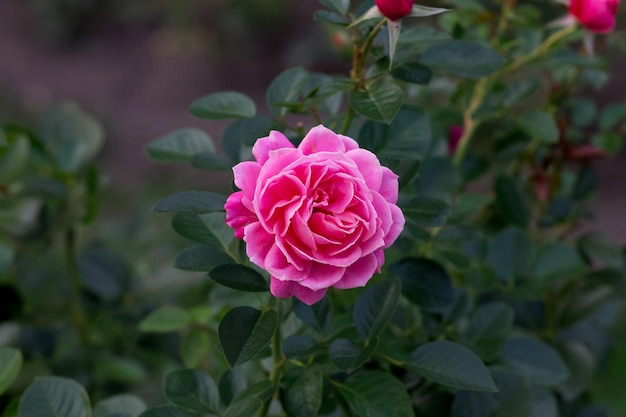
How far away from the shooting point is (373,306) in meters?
0.58

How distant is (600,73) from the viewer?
3.45 feet

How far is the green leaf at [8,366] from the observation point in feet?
2.12

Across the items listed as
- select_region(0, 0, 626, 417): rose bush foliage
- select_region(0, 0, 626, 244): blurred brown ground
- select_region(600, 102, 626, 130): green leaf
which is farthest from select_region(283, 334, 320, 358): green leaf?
select_region(0, 0, 626, 244): blurred brown ground

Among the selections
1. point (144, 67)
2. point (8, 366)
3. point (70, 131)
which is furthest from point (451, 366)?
point (144, 67)

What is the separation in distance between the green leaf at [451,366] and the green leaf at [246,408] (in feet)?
0.41

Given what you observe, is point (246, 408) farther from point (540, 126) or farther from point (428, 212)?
point (540, 126)

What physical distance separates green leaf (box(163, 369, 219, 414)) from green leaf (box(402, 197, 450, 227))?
219 millimetres

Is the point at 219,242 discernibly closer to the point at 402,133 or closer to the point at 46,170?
the point at 402,133

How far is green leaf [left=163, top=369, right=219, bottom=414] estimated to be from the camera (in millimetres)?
612

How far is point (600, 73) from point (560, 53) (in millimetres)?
154

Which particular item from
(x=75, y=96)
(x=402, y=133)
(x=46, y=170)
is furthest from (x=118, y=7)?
(x=402, y=133)

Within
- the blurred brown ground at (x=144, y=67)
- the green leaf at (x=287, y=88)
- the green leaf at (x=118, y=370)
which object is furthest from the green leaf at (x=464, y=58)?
the blurred brown ground at (x=144, y=67)

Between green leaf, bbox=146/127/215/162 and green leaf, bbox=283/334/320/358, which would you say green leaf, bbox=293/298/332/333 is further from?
green leaf, bbox=146/127/215/162

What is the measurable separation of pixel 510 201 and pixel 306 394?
0.53m
